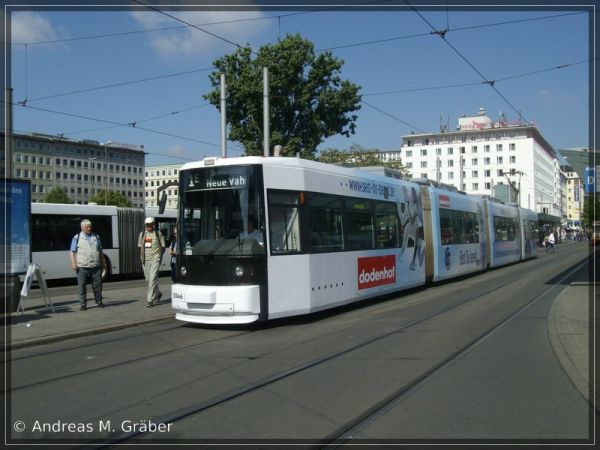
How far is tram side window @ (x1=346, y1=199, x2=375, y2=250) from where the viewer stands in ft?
42.1

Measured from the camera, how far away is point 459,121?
427ft

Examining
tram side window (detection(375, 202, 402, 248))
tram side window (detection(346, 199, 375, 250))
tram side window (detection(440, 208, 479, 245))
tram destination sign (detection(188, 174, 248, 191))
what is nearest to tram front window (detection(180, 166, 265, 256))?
tram destination sign (detection(188, 174, 248, 191))

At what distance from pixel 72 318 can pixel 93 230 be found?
11.6 meters

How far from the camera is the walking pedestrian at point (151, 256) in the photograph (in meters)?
13.1

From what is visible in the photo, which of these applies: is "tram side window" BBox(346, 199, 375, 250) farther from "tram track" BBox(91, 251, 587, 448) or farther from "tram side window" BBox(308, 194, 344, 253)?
"tram track" BBox(91, 251, 587, 448)

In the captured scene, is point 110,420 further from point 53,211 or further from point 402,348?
point 53,211

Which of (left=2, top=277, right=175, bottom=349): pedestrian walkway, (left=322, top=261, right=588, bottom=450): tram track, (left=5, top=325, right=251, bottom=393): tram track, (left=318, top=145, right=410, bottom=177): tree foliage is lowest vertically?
(left=322, top=261, right=588, bottom=450): tram track

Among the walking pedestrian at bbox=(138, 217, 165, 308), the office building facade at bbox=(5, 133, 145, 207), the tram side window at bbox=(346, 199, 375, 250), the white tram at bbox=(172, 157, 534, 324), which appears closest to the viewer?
the white tram at bbox=(172, 157, 534, 324)

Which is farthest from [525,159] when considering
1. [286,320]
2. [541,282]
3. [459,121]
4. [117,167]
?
[286,320]

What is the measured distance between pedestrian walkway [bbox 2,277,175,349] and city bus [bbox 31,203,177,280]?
575cm

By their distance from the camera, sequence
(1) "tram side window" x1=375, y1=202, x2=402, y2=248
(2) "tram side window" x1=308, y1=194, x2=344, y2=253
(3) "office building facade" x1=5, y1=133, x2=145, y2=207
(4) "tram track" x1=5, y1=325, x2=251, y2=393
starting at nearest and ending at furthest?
(4) "tram track" x1=5, y1=325, x2=251, y2=393 < (2) "tram side window" x1=308, y1=194, x2=344, y2=253 < (1) "tram side window" x1=375, y1=202, x2=402, y2=248 < (3) "office building facade" x1=5, y1=133, x2=145, y2=207

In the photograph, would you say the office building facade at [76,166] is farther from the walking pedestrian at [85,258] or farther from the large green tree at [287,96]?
the walking pedestrian at [85,258]

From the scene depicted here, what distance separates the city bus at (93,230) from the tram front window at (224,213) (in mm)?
11472

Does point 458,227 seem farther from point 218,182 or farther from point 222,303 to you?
point 222,303
